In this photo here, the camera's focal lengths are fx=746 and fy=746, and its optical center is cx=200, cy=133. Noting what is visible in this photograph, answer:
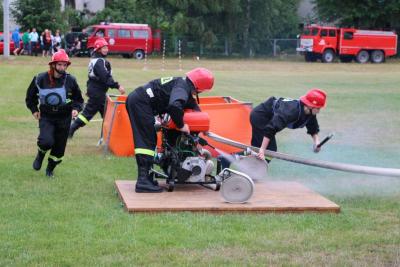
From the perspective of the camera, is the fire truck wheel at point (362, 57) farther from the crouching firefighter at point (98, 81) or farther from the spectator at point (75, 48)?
the crouching firefighter at point (98, 81)

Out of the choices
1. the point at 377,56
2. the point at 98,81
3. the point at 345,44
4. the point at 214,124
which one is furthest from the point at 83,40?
the point at 214,124

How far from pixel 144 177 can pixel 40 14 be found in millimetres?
46615

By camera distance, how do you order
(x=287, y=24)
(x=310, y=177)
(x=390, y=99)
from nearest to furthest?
(x=310, y=177) < (x=390, y=99) < (x=287, y=24)

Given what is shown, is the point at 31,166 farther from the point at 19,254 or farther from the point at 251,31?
the point at 251,31

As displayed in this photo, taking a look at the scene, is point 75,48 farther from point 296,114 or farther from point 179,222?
point 179,222

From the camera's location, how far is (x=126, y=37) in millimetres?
48969

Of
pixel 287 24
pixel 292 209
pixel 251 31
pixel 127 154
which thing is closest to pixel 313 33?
pixel 251 31

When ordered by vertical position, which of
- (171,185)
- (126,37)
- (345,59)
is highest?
(171,185)

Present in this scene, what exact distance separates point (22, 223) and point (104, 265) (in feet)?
5.44

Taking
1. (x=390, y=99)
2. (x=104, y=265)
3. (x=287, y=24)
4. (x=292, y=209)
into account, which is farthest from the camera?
(x=287, y=24)

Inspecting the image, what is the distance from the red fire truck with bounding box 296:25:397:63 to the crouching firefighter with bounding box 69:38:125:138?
123 ft

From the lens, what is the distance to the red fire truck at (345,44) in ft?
161

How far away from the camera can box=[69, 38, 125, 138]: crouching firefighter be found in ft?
41.2

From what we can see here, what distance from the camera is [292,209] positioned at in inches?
317
